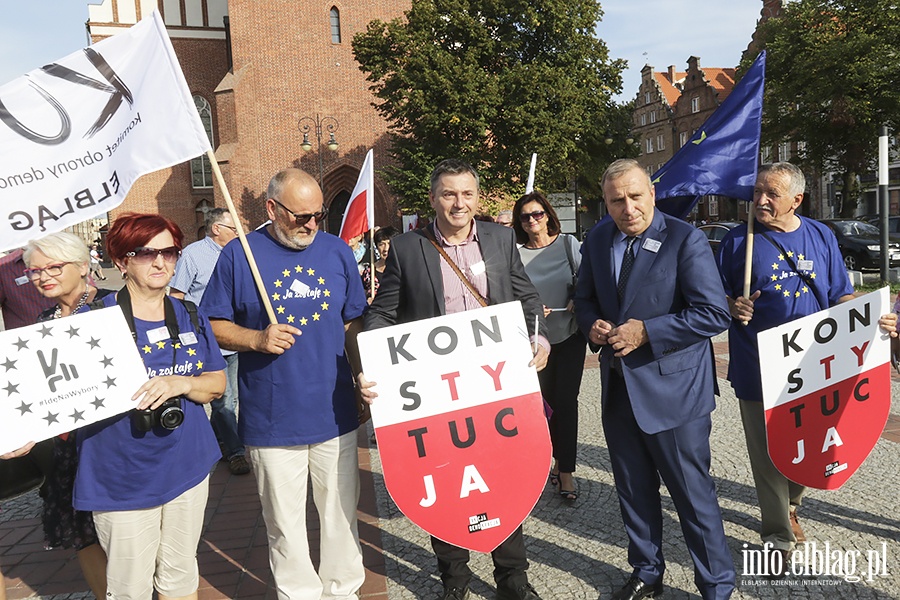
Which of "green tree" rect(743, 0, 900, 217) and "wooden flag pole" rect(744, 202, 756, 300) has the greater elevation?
"green tree" rect(743, 0, 900, 217)

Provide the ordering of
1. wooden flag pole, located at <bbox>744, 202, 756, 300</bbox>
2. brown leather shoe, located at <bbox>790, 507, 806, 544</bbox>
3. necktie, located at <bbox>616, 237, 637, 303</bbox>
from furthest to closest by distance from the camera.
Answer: brown leather shoe, located at <bbox>790, 507, 806, 544</bbox>
wooden flag pole, located at <bbox>744, 202, 756, 300</bbox>
necktie, located at <bbox>616, 237, 637, 303</bbox>

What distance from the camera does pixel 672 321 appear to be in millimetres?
2814

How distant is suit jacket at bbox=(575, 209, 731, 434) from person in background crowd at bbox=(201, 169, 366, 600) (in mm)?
1338

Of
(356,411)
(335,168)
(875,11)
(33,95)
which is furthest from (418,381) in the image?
(875,11)

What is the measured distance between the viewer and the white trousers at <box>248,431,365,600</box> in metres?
2.95

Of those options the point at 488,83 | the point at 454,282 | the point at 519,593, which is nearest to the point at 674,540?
the point at 519,593

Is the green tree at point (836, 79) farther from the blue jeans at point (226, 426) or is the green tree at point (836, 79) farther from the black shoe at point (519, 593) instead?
the black shoe at point (519, 593)

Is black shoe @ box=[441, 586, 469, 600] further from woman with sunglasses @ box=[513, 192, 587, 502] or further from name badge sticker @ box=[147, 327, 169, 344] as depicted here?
name badge sticker @ box=[147, 327, 169, 344]

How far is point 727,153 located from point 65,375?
3.40 meters

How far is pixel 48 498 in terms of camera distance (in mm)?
2877

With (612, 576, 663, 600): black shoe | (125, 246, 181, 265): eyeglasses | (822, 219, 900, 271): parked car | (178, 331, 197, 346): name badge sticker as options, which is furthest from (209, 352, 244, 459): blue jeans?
(822, 219, 900, 271): parked car

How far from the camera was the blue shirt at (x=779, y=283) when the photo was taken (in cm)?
338

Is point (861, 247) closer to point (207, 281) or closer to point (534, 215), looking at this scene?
point (534, 215)

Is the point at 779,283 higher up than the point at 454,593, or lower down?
higher up
